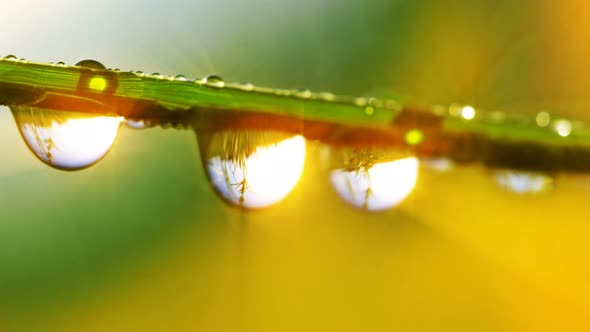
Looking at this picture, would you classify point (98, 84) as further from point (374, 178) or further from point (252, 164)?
point (374, 178)

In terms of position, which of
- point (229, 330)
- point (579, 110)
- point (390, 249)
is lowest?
point (229, 330)

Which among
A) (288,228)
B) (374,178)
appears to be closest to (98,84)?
(374,178)

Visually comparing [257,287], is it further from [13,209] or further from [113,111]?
[113,111]

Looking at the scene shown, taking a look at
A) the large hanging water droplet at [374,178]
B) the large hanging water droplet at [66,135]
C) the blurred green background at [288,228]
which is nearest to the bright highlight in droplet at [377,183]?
the large hanging water droplet at [374,178]

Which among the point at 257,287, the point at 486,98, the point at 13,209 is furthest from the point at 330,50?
the point at 13,209

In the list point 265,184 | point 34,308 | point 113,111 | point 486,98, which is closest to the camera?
point 113,111

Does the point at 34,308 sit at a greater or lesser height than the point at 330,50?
lesser

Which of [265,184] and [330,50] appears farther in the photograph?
[330,50]

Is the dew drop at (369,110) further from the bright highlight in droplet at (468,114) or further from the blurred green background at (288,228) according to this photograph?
the blurred green background at (288,228)
